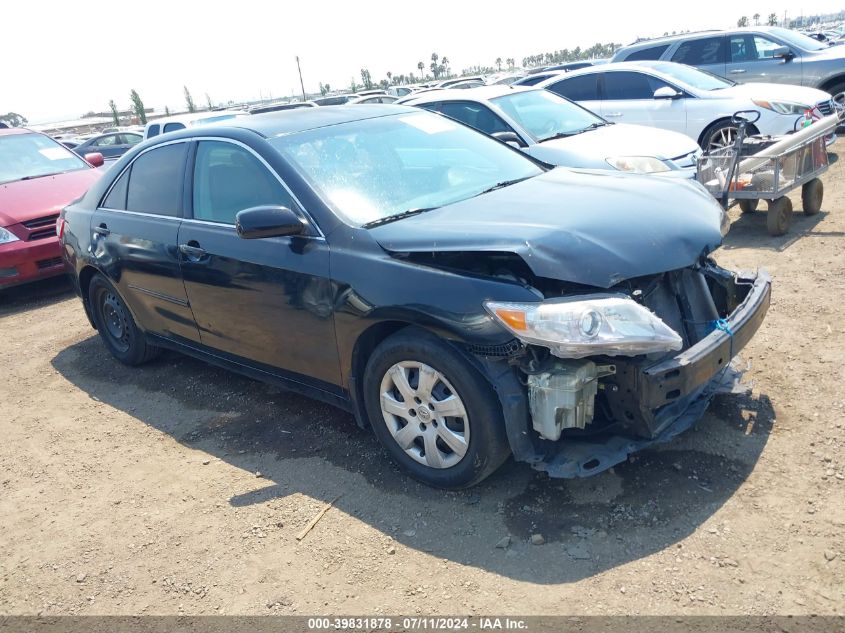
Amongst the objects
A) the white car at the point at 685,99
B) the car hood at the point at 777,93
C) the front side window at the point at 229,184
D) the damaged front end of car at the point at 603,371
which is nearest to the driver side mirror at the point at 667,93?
the white car at the point at 685,99

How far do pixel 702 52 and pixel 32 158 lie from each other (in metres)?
10.9

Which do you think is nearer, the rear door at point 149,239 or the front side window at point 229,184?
the front side window at point 229,184

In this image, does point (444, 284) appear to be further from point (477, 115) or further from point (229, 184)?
point (477, 115)

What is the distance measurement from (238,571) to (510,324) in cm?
160

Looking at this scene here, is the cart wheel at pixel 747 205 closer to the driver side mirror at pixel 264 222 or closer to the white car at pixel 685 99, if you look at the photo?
the white car at pixel 685 99

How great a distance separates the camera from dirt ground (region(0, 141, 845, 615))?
2709 millimetres

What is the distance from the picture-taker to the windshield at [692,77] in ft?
32.4

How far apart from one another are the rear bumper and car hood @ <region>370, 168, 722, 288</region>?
5.52m

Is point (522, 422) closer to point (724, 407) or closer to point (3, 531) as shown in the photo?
point (724, 407)

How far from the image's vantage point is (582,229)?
122 inches

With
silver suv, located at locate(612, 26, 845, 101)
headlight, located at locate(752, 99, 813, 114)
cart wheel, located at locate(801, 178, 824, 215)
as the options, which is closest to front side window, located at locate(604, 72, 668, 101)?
headlight, located at locate(752, 99, 813, 114)

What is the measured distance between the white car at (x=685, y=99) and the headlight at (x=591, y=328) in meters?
7.00

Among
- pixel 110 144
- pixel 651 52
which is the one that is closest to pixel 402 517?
pixel 651 52

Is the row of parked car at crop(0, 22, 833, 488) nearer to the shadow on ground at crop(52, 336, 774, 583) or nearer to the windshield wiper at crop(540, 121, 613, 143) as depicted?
the shadow on ground at crop(52, 336, 774, 583)
